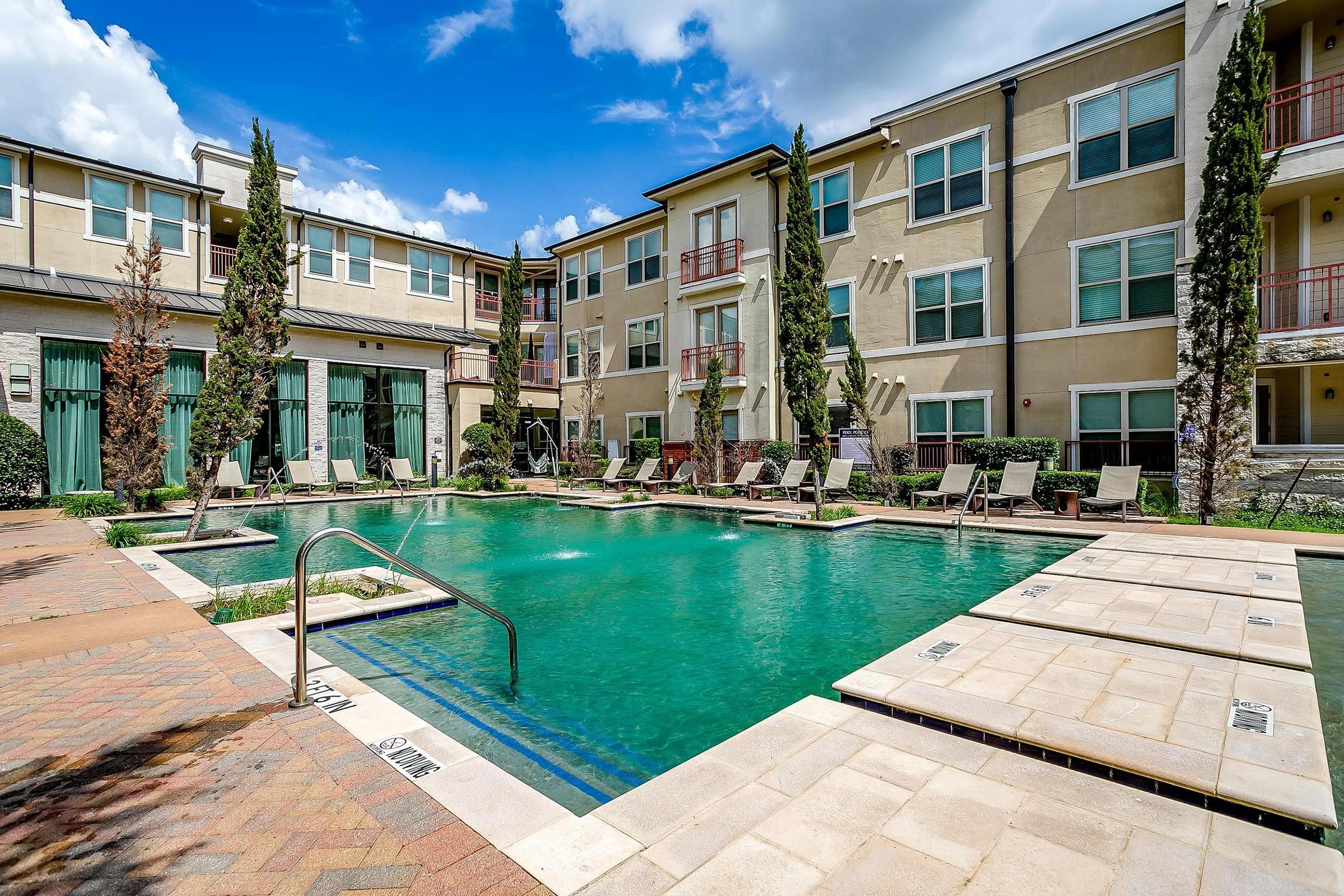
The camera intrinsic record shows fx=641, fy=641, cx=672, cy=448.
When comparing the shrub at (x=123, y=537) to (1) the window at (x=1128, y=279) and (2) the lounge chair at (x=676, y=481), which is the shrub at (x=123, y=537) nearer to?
(2) the lounge chair at (x=676, y=481)

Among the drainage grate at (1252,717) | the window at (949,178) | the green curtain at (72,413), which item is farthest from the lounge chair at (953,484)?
the green curtain at (72,413)

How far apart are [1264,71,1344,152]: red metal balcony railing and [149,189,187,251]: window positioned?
2583 cm

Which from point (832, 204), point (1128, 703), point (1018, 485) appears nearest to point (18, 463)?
point (1128, 703)

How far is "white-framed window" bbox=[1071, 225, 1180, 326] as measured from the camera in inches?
507

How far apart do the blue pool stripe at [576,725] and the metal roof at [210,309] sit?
949 centimetres

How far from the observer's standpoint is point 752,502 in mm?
15344

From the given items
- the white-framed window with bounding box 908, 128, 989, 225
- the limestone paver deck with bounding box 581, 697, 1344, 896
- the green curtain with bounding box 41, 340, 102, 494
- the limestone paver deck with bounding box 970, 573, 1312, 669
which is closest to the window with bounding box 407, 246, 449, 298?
the green curtain with bounding box 41, 340, 102, 494

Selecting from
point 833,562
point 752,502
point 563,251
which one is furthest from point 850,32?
point 563,251

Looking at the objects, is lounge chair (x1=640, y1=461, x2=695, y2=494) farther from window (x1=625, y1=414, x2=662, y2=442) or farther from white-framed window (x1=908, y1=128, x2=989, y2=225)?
white-framed window (x1=908, y1=128, x2=989, y2=225)

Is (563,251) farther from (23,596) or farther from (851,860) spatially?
(851,860)

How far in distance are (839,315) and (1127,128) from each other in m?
7.16

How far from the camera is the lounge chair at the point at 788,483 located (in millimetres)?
15383

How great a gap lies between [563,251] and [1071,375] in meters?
19.1

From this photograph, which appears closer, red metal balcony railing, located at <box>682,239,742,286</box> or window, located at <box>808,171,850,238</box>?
window, located at <box>808,171,850,238</box>
